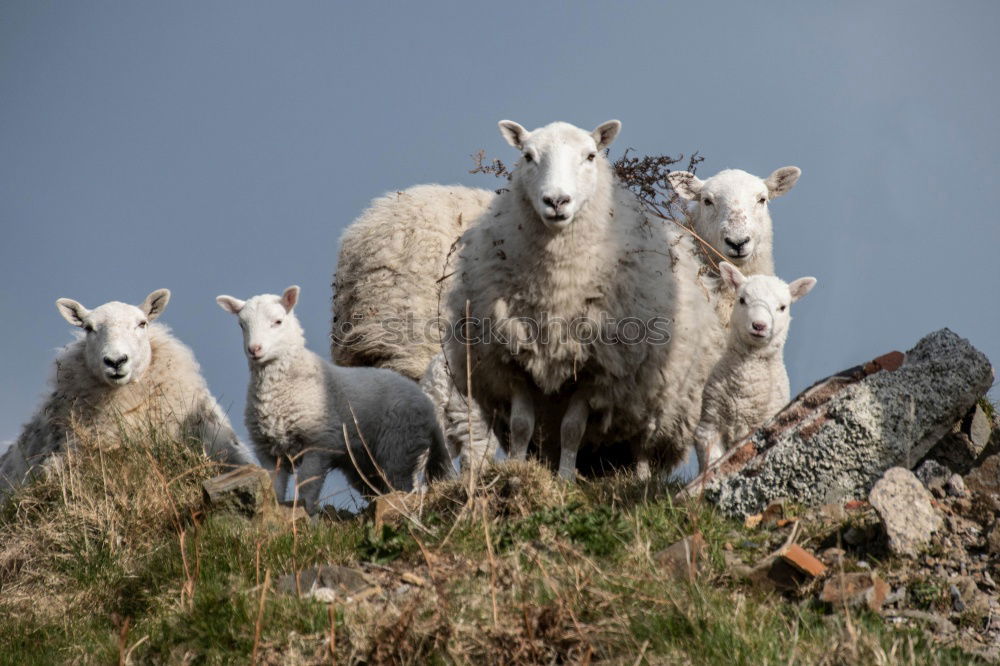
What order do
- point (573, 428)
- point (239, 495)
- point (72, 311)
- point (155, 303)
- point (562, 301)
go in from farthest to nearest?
point (155, 303), point (72, 311), point (573, 428), point (562, 301), point (239, 495)

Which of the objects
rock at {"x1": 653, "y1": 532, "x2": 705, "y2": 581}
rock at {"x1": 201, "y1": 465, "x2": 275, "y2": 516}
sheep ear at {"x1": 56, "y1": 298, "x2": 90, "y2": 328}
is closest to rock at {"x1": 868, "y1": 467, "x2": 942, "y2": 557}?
rock at {"x1": 653, "y1": 532, "x2": 705, "y2": 581}

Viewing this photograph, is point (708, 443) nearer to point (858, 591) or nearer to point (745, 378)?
point (745, 378)

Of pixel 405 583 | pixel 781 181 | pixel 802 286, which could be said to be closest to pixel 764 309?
pixel 802 286

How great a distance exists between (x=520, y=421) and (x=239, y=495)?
193 centimetres

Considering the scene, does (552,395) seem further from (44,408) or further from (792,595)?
(44,408)

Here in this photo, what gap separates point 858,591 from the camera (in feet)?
15.8

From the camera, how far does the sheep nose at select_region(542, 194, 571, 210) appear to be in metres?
7.14

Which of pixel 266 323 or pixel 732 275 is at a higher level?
pixel 732 275

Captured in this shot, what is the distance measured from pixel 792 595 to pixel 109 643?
3.06 m

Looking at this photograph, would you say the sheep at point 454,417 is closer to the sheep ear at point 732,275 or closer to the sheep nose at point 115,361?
the sheep ear at point 732,275

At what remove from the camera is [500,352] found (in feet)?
24.7

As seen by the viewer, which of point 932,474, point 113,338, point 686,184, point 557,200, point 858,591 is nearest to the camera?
point 858,591

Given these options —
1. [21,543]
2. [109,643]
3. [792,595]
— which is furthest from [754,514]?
[21,543]

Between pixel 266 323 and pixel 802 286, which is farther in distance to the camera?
pixel 266 323
